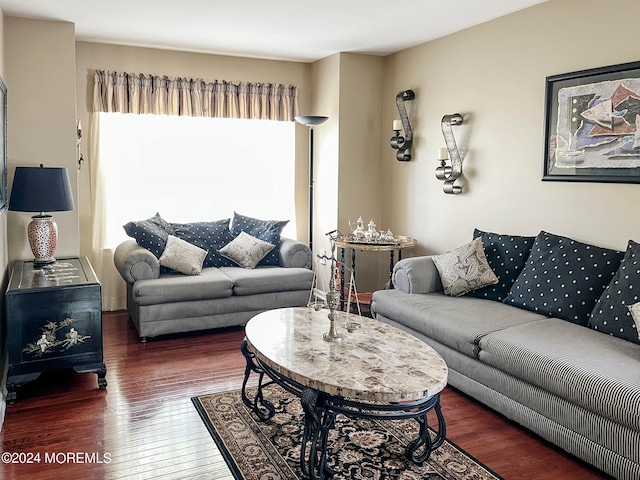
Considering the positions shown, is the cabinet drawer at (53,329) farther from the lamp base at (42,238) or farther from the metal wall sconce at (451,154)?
the metal wall sconce at (451,154)

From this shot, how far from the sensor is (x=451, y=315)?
3.49 meters

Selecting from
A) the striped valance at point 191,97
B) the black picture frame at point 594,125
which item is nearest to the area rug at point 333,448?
the black picture frame at point 594,125

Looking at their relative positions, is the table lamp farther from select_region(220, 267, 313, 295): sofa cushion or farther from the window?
select_region(220, 267, 313, 295): sofa cushion

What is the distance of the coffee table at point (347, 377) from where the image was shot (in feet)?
7.54

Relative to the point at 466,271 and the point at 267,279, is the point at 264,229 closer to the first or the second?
the point at 267,279

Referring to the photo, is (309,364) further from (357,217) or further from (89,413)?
(357,217)

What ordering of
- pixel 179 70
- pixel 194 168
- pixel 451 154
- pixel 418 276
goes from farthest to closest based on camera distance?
pixel 194 168, pixel 179 70, pixel 451 154, pixel 418 276

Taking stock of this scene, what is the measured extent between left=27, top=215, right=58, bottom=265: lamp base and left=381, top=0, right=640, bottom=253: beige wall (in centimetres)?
311

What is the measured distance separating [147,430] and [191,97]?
3469mm

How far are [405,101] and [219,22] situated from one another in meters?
1.90

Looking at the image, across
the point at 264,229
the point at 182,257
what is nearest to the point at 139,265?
the point at 182,257

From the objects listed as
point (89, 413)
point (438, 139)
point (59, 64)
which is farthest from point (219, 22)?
point (89, 413)

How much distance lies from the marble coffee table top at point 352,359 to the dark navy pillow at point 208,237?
6.58 ft

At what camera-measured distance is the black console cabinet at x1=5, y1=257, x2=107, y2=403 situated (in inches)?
128
